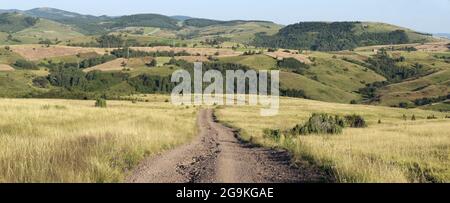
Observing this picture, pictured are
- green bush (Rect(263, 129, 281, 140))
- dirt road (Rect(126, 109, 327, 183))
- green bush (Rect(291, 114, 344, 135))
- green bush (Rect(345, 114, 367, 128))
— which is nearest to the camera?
dirt road (Rect(126, 109, 327, 183))

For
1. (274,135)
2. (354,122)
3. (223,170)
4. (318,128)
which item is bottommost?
(354,122)

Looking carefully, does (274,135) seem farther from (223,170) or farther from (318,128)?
(223,170)

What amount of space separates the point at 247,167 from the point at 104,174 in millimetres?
5695

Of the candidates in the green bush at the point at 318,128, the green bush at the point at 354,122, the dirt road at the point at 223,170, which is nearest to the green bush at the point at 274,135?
the green bush at the point at 318,128

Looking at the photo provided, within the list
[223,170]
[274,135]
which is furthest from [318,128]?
[223,170]

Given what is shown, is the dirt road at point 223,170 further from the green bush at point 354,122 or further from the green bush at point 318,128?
the green bush at point 354,122

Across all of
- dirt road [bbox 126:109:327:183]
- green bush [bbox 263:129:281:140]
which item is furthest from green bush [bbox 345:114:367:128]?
dirt road [bbox 126:109:327:183]

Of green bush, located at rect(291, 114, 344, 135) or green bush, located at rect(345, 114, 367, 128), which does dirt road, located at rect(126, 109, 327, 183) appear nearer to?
green bush, located at rect(291, 114, 344, 135)

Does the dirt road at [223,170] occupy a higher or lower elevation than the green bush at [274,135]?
higher

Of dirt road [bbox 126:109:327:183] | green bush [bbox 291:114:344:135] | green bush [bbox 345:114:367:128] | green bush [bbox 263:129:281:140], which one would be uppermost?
dirt road [bbox 126:109:327:183]
